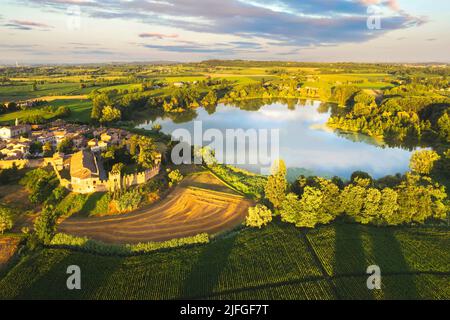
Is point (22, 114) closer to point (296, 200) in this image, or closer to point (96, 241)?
point (96, 241)

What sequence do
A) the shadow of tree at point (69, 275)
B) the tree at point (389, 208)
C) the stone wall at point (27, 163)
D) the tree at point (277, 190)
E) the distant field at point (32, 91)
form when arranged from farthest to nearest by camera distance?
the distant field at point (32, 91) → the stone wall at point (27, 163) → the tree at point (277, 190) → the tree at point (389, 208) → the shadow of tree at point (69, 275)

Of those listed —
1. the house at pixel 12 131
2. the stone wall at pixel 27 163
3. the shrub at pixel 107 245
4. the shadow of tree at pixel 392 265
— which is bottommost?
the shadow of tree at pixel 392 265

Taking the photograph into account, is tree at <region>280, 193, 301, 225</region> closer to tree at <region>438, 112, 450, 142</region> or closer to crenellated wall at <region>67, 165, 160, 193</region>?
crenellated wall at <region>67, 165, 160, 193</region>

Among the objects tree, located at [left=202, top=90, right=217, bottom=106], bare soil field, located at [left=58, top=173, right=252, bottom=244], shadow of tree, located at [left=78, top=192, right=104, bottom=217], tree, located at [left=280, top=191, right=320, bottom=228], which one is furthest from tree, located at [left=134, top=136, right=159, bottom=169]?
tree, located at [left=202, top=90, right=217, bottom=106]

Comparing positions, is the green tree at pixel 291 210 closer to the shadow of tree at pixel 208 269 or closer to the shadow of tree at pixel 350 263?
the shadow of tree at pixel 350 263

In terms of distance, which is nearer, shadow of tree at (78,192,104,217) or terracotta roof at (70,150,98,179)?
shadow of tree at (78,192,104,217)

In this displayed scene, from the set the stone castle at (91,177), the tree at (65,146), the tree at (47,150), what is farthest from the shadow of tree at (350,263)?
the tree at (47,150)
